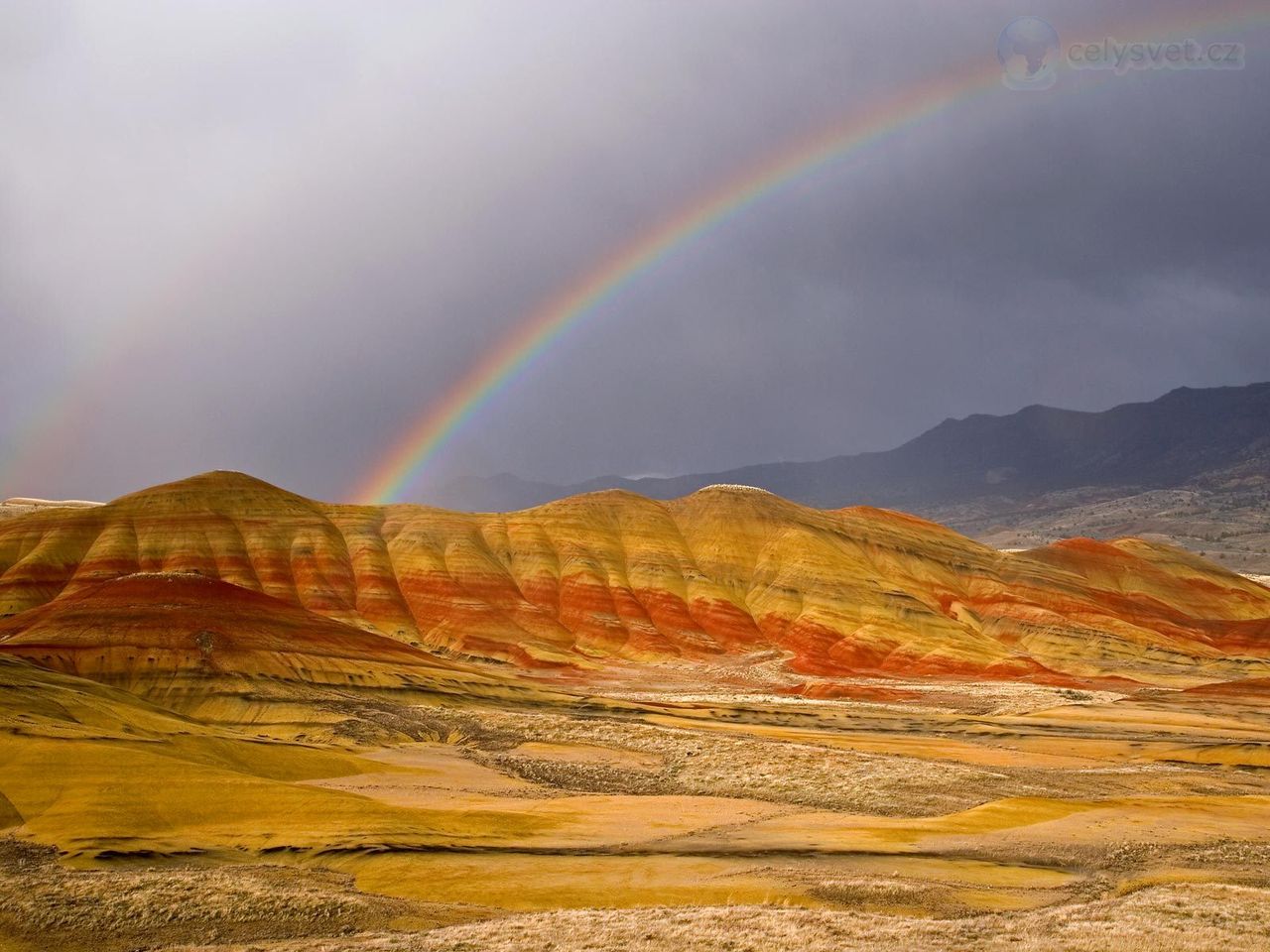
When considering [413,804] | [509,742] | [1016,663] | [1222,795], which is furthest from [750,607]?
[413,804]

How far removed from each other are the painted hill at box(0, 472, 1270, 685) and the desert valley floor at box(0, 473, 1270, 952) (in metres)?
0.65

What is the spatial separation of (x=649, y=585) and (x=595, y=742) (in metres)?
77.4

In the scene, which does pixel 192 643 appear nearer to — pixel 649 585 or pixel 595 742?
pixel 595 742

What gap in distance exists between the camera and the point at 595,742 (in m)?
58.3

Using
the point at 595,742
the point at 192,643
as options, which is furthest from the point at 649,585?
the point at 595,742

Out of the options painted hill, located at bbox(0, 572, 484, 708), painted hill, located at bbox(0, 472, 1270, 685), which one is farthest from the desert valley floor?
painted hill, located at bbox(0, 472, 1270, 685)

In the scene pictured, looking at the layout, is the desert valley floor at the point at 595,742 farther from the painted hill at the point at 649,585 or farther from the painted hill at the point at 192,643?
the painted hill at the point at 649,585

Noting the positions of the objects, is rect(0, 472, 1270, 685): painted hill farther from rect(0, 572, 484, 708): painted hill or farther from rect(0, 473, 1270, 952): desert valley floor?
rect(0, 572, 484, 708): painted hill

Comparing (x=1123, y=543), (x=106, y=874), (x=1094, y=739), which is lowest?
(x=1094, y=739)

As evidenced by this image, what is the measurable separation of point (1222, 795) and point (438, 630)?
9017cm

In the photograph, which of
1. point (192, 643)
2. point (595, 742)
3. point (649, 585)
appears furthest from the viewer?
point (649, 585)

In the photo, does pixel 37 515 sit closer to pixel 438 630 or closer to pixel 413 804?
pixel 438 630

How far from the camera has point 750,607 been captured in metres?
134

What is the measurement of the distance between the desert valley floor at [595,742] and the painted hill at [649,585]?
2.12 feet
